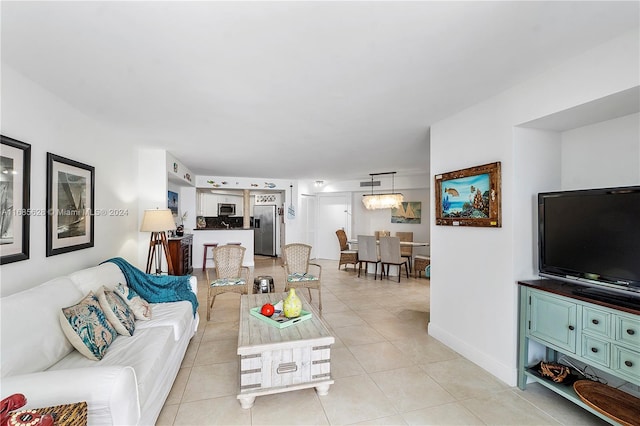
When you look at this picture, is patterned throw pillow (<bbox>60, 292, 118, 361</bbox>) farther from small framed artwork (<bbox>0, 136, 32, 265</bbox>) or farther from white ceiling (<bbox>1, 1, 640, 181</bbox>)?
white ceiling (<bbox>1, 1, 640, 181</bbox>)

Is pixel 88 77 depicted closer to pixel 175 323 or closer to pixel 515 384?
pixel 175 323

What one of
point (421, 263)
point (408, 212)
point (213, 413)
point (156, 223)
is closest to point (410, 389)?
point (213, 413)

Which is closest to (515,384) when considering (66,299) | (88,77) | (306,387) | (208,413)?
(306,387)

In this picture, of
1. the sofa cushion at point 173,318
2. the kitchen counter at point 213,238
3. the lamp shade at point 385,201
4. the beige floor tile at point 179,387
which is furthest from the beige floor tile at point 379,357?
the kitchen counter at point 213,238

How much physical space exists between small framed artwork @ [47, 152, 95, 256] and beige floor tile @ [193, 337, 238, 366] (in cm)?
157

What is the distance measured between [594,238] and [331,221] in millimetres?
7024

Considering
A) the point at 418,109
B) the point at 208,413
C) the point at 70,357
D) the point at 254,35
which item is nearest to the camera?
the point at 254,35

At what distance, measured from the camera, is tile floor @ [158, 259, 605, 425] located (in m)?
1.97

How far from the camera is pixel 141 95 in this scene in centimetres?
251

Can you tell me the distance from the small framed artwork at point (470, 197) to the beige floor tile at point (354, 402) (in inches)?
67.2

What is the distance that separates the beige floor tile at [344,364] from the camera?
2530mm

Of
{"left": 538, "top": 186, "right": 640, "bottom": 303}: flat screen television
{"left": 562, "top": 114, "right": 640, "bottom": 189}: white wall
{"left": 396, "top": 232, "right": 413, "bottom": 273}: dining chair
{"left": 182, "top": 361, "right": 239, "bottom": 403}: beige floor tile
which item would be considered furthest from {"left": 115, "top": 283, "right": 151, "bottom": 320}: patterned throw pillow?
{"left": 396, "top": 232, "right": 413, "bottom": 273}: dining chair

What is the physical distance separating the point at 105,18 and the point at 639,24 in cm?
290

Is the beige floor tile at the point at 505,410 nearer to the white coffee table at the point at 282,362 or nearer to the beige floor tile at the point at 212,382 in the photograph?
the white coffee table at the point at 282,362
